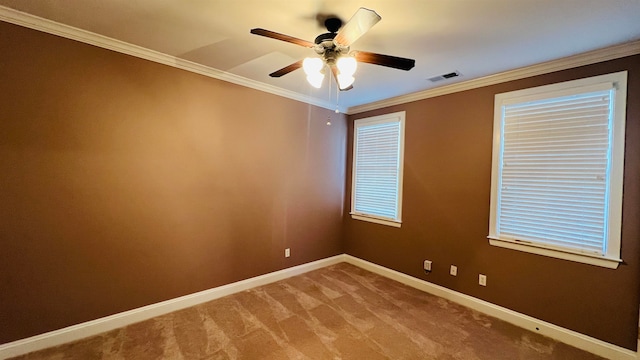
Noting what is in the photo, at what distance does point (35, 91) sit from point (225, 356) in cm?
264

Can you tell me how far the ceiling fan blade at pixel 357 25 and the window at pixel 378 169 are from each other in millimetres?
2346

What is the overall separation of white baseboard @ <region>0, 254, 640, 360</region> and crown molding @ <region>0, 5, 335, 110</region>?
2.48 meters

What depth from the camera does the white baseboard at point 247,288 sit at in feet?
7.02

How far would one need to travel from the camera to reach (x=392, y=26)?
2.02 metres

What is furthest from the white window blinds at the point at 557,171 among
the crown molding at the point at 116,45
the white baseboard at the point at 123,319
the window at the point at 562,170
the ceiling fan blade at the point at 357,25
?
the white baseboard at the point at 123,319

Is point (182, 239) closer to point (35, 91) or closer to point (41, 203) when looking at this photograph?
point (41, 203)

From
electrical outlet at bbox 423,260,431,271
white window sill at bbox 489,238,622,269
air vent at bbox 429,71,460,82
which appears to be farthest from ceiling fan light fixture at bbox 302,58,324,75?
electrical outlet at bbox 423,260,431,271

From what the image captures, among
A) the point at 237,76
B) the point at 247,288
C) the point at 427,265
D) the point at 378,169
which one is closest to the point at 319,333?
the point at 247,288

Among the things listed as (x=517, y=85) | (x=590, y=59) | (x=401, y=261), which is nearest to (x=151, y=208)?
(x=401, y=261)

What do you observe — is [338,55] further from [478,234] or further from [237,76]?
[478,234]

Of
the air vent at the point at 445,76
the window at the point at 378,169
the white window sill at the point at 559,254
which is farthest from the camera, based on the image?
the window at the point at 378,169

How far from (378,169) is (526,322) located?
96.8 inches

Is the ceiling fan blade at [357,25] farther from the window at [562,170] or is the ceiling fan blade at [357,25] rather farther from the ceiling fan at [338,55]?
the window at [562,170]

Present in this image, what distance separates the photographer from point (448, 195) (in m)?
3.29
